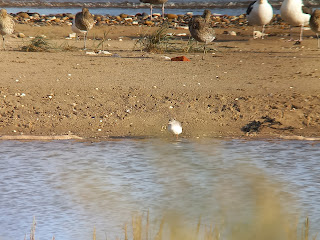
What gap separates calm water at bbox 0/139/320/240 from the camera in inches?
188

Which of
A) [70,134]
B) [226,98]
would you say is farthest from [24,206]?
[226,98]

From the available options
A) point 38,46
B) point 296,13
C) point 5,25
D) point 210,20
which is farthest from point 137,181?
point 296,13

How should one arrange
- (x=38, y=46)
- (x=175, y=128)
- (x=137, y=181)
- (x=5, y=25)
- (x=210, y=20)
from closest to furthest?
1. (x=137, y=181)
2. (x=175, y=128)
3. (x=38, y=46)
4. (x=5, y=25)
5. (x=210, y=20)

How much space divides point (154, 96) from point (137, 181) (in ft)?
10.8

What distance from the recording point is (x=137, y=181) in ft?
18.5

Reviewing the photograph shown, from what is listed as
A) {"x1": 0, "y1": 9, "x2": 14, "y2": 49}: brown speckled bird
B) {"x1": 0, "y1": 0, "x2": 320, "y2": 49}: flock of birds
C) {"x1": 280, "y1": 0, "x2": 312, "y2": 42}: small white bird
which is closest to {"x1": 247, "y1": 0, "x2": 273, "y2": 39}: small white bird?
{"x1": 0, "y1": 0, "x2": 320, "y2": 49}: flock of birds

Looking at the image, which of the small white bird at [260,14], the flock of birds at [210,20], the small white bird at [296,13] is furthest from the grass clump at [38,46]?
the small white bird at [296,13]

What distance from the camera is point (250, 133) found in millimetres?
7875

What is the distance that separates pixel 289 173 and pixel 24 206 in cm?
227

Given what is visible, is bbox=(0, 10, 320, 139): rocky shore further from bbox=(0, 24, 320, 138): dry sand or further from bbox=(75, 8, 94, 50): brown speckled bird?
bbox=(75, 8, 94, 50): brown speckled bird

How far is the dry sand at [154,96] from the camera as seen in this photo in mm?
8016

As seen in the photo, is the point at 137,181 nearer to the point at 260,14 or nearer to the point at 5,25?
the point at 5,25

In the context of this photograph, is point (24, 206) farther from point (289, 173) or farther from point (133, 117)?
point (133, 117)

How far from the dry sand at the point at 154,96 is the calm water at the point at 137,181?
61 centimetres
